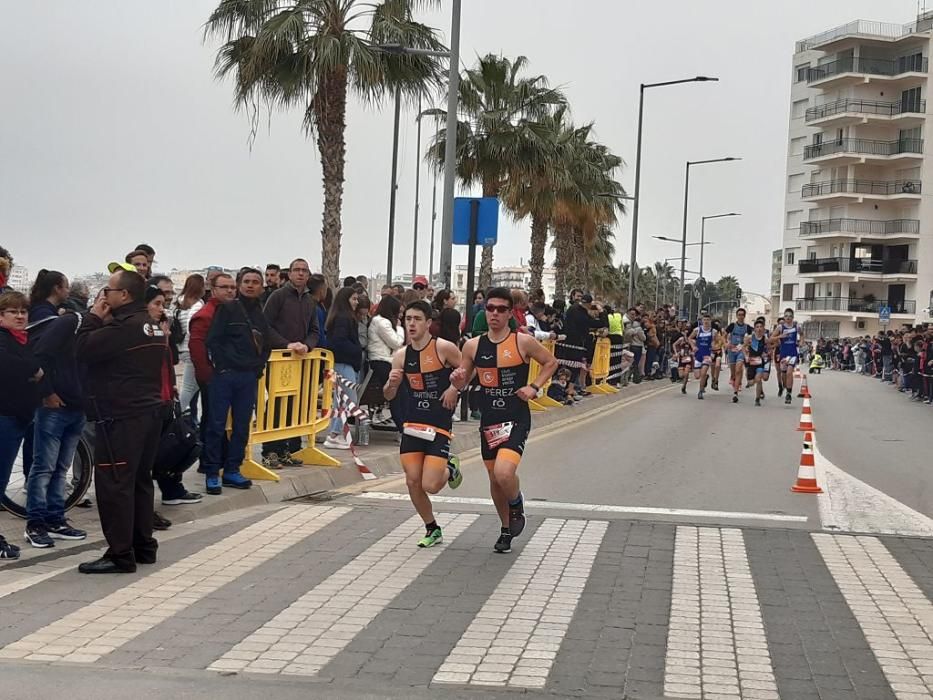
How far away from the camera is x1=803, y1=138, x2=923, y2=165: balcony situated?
7938 cm

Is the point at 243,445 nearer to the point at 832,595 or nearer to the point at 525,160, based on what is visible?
the point at 832,595

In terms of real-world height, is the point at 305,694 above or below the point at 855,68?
below

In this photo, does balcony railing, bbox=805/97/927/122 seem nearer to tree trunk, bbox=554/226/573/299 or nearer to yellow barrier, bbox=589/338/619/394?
tree trunk, bbox=554/226/573/299

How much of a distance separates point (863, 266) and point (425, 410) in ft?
258

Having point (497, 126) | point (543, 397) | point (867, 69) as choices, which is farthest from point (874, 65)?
point (543, 397)

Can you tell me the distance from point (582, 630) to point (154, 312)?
13.5 ft

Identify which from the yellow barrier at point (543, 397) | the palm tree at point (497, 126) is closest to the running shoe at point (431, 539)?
the yellow barrier at point (543, 397)

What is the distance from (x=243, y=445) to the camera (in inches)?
424

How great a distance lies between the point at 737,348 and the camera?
25469 mm

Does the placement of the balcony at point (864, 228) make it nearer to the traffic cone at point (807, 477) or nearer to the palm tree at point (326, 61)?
the palm tree at point (326, 61)

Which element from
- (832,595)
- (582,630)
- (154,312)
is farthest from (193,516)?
(832,595)

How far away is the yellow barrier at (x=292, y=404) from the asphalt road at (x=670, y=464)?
121 cm

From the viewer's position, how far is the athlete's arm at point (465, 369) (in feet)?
28.3

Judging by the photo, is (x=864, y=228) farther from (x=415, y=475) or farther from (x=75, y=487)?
(x=75, y=487)
